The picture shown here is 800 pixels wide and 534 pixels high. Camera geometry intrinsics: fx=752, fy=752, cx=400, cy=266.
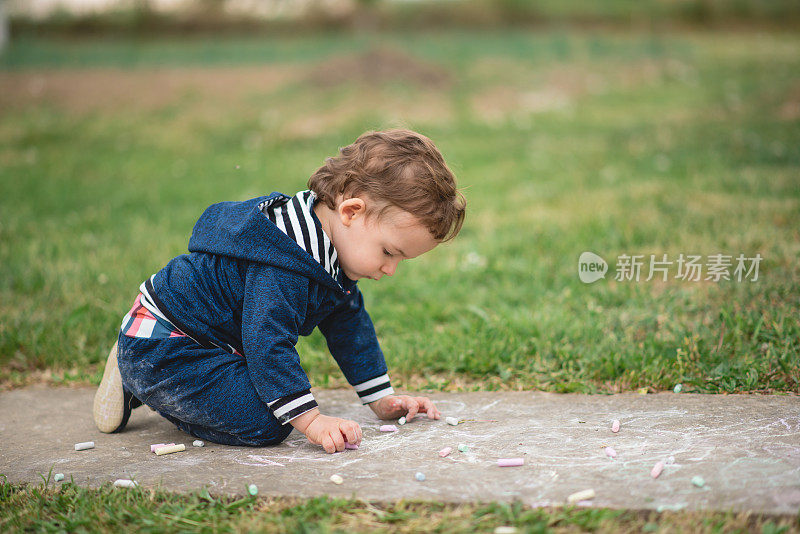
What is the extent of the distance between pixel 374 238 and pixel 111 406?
1085mm

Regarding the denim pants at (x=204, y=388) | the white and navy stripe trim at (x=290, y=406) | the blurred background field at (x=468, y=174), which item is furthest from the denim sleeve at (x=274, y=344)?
the blurred background field at (x=468, y=174)

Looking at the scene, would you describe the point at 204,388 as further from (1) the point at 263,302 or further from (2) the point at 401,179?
(2) the point at 401,179

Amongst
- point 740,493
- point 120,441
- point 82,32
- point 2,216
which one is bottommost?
point 740,493

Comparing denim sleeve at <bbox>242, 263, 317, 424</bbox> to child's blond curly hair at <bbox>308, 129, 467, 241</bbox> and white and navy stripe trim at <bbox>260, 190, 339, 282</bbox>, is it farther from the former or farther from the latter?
child's blond curly hair at <bbox>308, 129, 467, 241</bbox>

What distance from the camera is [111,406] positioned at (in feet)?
8.43

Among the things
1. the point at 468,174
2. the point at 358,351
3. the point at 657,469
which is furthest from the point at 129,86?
the point at 657,469

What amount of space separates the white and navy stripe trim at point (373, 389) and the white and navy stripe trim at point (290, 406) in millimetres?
369

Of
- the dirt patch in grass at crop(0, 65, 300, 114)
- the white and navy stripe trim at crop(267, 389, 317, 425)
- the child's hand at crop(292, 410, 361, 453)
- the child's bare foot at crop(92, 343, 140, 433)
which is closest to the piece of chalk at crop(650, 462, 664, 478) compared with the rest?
the child's hand at crop(292, 410, 361, 453)

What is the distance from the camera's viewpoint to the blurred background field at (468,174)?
3236 mm

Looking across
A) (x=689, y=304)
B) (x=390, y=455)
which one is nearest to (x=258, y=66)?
(x=689, y=304)

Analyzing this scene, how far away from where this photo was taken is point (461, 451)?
231 cm

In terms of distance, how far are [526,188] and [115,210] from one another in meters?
3.27

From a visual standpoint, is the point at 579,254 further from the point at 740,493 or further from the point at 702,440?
the point at 740,493

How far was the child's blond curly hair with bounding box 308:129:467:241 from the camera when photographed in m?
2.32
